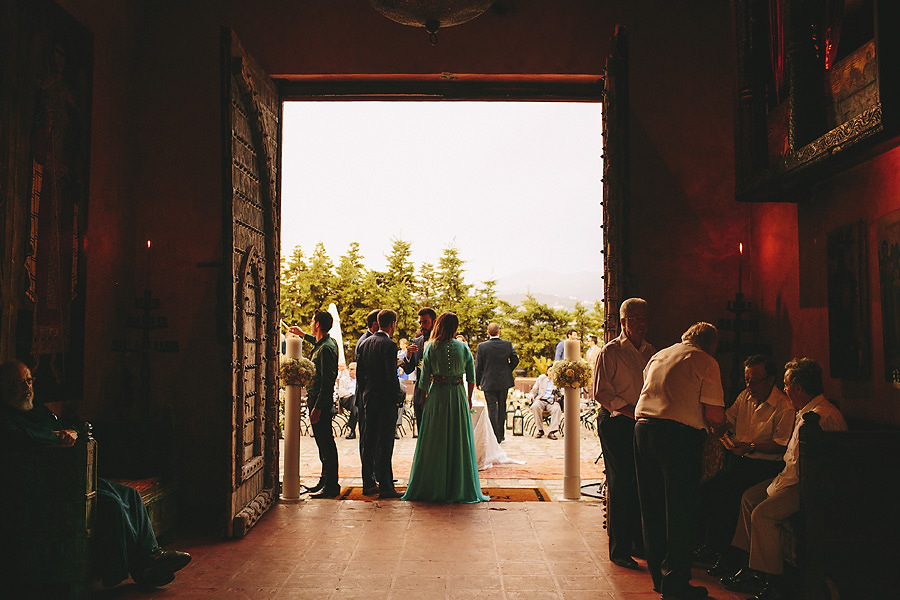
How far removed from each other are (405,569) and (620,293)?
2.48 m

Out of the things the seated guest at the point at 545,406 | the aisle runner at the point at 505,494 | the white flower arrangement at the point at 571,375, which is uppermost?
the white flower arrangement at the point at 571,375

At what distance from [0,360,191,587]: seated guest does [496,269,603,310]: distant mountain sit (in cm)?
1605

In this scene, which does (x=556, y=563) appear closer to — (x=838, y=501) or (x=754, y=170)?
(x=838, y=501)

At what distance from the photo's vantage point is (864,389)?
4.63 metres

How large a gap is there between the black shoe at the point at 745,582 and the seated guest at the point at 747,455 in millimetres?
211

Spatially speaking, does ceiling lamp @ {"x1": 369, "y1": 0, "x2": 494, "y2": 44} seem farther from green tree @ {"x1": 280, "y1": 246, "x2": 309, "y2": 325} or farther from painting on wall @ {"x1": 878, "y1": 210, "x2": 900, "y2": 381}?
green tree @ {"x1": 280, "y1": 246, "x2": 309, "y2": 325}

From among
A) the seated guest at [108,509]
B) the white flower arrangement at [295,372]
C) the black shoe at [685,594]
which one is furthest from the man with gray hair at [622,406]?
the white flower arrangement at [295,372]

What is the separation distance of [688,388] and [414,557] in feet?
A: 7.23

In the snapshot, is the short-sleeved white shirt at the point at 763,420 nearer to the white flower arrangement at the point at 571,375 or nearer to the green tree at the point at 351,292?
the white flower arrangement at the point at 571,375

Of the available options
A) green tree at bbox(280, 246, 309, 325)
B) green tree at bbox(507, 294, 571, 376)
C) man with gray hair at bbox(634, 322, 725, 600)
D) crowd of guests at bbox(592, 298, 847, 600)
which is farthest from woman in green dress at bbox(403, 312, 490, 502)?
green tree at bbox(507, 294, 571, 376)

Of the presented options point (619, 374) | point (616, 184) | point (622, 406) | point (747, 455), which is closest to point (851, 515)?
point (747, 455)

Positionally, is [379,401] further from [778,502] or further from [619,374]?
[778,502]

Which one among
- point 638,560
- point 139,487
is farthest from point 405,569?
point 139,487

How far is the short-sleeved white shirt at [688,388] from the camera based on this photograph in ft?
13.9
